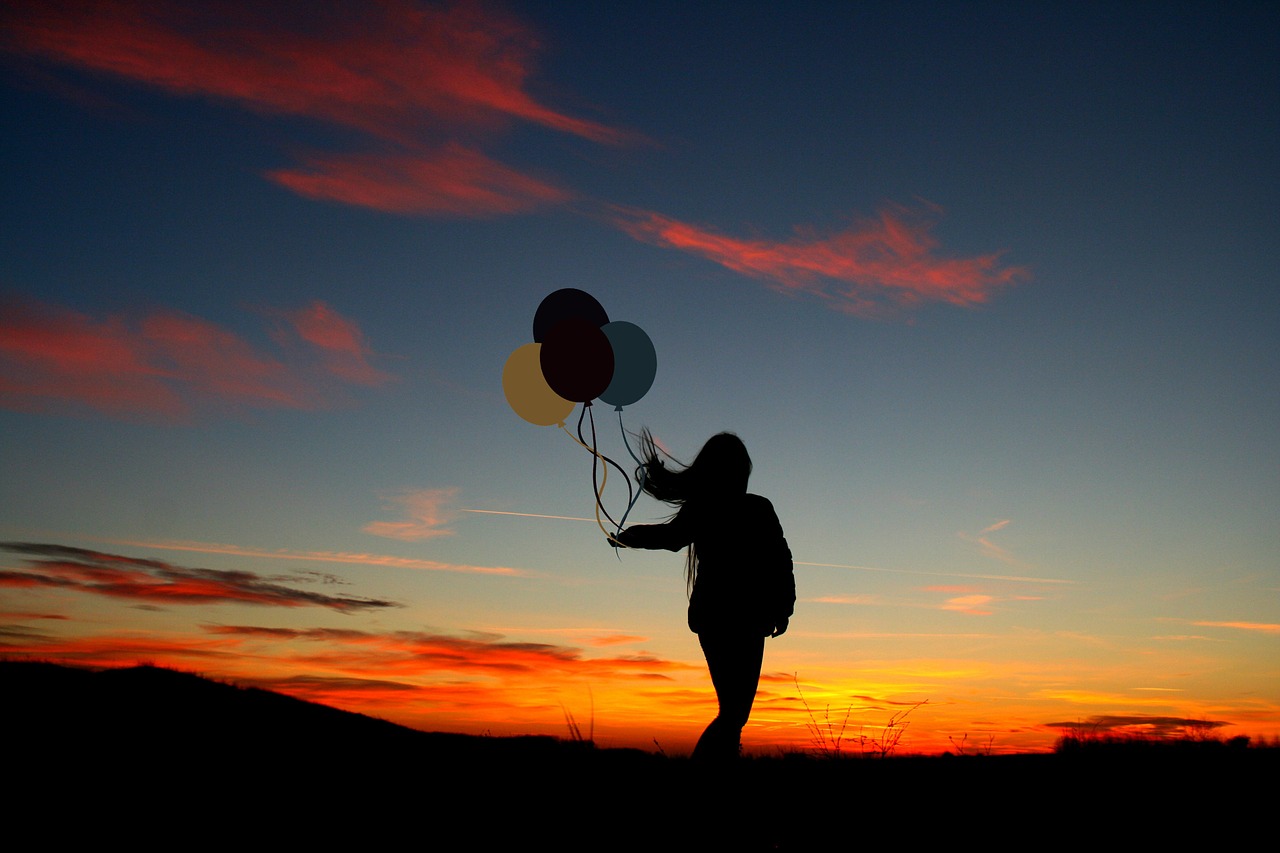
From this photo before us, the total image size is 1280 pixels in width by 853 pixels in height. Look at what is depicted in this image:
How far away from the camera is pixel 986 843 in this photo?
3848mm

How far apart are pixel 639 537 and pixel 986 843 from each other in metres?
2.57

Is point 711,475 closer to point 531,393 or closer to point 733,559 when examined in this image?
point 733,559

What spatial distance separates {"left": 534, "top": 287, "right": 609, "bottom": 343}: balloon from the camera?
7.09 meters

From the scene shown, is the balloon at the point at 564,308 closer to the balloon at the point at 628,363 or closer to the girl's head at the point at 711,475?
the balloon at the point at 628,363

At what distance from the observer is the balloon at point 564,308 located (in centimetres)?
709

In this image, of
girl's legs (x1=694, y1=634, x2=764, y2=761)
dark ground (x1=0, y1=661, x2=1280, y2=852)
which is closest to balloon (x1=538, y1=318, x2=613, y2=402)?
girl's legs (x1=694, y1=634, x2=764, y2=761)

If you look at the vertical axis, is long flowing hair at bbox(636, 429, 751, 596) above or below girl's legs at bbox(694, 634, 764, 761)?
above

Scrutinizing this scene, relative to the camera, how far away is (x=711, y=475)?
564cm

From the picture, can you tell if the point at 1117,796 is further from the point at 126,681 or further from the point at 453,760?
the point at 126,681

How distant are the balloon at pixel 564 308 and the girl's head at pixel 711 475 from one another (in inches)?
69.6

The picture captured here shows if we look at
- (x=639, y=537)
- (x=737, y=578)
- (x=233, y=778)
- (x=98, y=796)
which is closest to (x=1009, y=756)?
(x=737, y=578)

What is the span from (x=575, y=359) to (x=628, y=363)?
573 mm

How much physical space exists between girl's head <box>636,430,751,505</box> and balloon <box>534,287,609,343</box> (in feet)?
5.80

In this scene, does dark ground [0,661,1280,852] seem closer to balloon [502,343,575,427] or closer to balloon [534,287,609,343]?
balloon [502,343,575,427]
